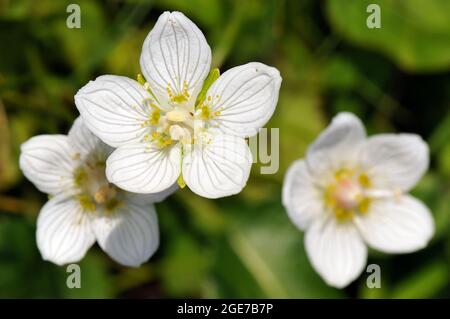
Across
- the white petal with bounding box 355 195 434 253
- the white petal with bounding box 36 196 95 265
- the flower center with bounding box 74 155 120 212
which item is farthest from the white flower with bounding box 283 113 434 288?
the white petal with bounding box 36 196 95 265

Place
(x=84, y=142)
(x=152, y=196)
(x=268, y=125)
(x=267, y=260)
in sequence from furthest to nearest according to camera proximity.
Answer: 1. (x=268, y=125)
2. (x=267, y=260)
3. (x=84, y=142)
4. (x=152, y=196)

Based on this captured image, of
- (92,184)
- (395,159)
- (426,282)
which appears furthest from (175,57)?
(426,282)

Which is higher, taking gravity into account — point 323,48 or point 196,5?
point 196,5

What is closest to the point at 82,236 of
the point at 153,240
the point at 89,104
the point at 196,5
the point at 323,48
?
the point at 153,240

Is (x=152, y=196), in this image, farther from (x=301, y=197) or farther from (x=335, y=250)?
(x=335, y=250)

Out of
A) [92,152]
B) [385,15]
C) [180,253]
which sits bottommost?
[180,253]

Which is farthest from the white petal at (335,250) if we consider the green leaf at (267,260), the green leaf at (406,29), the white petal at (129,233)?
the green leaf at (406,29)

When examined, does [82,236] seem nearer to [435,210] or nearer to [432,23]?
[435,210]
